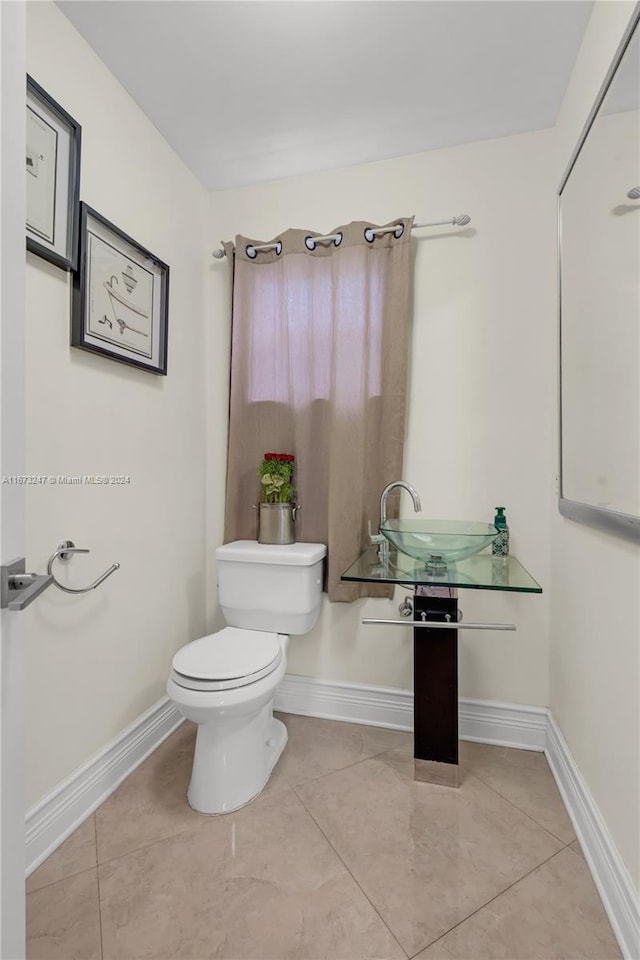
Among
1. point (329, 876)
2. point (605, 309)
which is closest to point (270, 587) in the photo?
point (329, 876)

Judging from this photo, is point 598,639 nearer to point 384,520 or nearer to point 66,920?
point 384,520

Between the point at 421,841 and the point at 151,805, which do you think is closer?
the point at 421,841

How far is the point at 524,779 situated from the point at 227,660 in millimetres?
1171

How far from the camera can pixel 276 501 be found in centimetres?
202

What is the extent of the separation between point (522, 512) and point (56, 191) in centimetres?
195

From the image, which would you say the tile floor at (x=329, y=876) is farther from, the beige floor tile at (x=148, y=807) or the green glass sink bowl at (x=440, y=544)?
the green glass sink bowl at (x=440, y=544)

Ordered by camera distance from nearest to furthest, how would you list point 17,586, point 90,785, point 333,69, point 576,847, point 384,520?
point 17,586 → point 576,847 → point 90,785 → point 333,69 → point 384,520

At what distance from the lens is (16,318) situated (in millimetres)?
763

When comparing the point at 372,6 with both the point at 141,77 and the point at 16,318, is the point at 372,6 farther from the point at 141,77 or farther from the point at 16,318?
the point at 16,318

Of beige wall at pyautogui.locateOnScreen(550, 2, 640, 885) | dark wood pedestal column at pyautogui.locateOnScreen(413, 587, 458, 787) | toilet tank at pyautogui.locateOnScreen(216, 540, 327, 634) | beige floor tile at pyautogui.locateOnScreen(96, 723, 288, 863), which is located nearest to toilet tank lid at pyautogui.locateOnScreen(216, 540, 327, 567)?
toilet tank at pyautogui.locateOnScreen(216, 540, 327, 634)

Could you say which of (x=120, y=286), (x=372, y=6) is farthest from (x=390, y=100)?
(x=120, y=286)

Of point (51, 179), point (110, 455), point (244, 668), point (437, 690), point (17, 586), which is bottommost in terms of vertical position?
point (437, 690)

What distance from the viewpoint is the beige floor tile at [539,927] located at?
1.07 m

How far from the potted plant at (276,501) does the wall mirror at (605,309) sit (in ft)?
3.55
